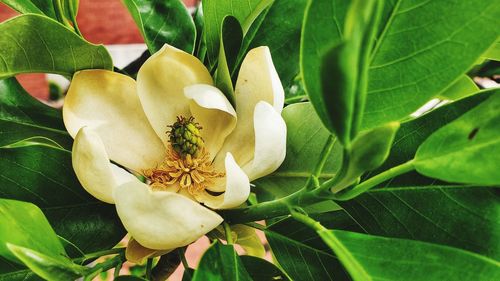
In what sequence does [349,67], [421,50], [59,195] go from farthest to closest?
[59,195], [421,50], [349,67]

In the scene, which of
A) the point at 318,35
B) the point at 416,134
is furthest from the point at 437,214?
the point at 318,35

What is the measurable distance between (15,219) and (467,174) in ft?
0.84

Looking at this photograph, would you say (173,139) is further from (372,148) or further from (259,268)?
(372,148)

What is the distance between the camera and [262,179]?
0.46 m

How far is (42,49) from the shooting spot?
0.41m

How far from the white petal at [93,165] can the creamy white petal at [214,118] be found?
8 cm

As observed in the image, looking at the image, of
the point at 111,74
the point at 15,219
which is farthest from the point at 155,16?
the point at 15,219

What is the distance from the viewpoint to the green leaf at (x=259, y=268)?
45 cm

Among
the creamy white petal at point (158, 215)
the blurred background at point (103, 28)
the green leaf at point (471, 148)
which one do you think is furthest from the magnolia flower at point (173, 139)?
the blurred background at point (103, 28)

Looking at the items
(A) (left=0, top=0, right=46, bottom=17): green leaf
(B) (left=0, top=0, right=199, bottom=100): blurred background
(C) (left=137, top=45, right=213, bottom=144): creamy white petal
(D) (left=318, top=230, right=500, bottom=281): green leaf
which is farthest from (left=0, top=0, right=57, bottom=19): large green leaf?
(B) (left=0, top=0, right=199, bottom=100): blurred background

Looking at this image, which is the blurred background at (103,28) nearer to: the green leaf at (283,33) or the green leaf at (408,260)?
the green leaf at (283,33)

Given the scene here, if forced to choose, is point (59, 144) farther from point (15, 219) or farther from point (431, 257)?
point (431, 257)

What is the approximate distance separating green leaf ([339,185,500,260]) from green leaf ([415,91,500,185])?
90 mm

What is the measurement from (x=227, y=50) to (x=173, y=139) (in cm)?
10
